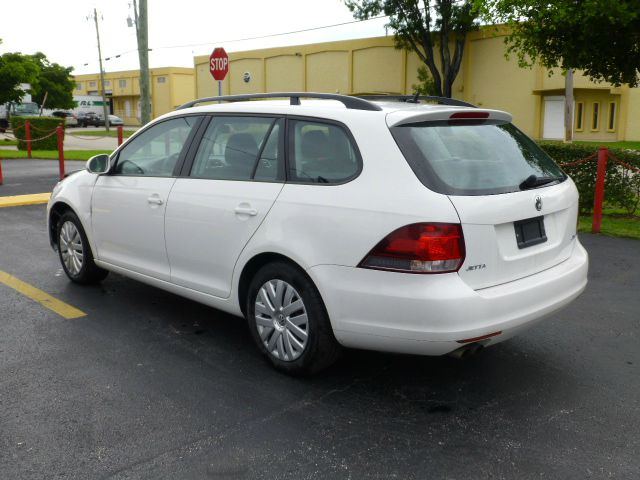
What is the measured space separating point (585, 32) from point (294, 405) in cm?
979

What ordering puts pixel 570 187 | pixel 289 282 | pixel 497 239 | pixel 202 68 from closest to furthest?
pixel 497 239, pixel 289 282, pixel 570 187, pixel 202 68

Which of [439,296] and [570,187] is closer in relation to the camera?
[439,296]

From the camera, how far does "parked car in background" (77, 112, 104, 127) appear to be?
60.5 meters

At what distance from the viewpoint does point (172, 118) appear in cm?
505

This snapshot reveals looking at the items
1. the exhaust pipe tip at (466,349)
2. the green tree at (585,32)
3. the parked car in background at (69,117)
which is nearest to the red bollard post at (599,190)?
the green tree at (585,32)

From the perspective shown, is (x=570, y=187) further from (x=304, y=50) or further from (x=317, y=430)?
(x=304, y=50)

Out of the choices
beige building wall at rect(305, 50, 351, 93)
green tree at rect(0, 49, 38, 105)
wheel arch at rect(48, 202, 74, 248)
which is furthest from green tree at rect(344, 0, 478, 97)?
wheel arch at rect(48, 202, 74, 248)

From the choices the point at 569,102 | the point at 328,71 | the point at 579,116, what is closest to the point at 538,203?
the point at 569,102

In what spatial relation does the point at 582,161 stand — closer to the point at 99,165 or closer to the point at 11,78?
the point at 99,165

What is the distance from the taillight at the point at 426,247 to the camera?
3412mm

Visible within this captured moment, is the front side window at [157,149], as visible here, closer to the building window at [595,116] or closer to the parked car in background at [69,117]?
the building window at [595,116]

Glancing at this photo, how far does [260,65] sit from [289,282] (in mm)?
48579

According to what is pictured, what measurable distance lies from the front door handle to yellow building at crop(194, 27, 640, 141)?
33.4 metres

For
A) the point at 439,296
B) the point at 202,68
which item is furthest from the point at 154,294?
the point at 202,68
